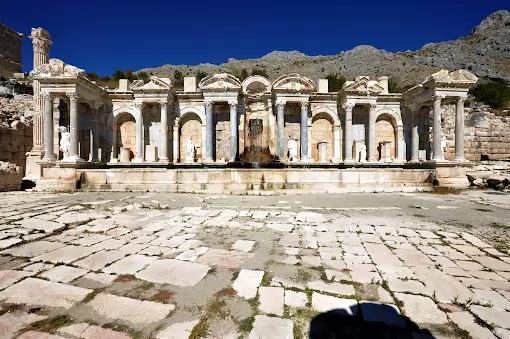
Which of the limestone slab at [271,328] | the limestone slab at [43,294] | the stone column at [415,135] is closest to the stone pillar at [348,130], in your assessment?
the stone column at [415,135]

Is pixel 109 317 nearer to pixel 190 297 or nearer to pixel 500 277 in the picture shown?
pixel 190 297

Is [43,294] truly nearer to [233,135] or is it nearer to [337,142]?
[233,135]

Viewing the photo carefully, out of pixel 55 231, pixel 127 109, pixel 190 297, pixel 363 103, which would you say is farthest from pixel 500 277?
pixel 127 109

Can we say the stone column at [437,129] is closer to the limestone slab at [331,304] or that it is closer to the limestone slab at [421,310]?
the limestone slab at [421,310]

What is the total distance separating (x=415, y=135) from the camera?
17.8 m

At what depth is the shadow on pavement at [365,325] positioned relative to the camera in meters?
1.92

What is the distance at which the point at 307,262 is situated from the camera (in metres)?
3.26

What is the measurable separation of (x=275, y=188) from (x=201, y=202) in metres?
3.48

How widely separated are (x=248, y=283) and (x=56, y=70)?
656 inches

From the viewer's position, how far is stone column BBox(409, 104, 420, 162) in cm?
1723

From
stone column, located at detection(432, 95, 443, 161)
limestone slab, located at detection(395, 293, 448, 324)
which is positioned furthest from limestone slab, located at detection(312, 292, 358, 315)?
stone column, located at detection(432, 95, 443, 161)

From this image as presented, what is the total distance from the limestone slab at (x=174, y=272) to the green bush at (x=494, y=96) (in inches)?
1241

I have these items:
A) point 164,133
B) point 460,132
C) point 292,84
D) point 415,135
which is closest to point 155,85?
point 164,133

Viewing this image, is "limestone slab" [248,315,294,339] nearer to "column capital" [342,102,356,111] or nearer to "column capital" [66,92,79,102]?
"column capital" [66,92,79,102]
